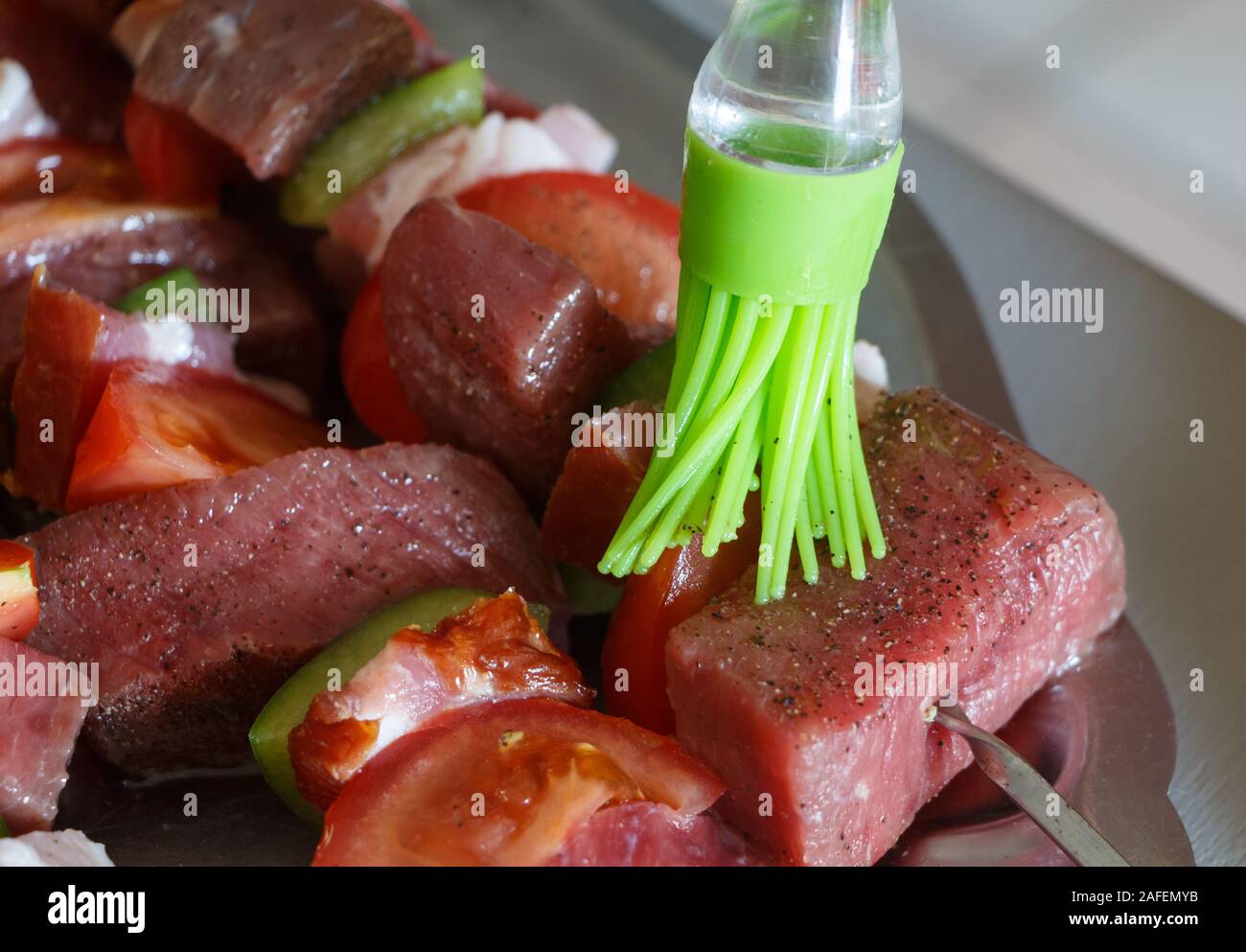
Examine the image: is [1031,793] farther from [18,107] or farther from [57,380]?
[18,107]

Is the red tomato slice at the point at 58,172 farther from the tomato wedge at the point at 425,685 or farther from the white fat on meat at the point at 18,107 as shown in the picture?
the tomato wedge at the point at 425,685

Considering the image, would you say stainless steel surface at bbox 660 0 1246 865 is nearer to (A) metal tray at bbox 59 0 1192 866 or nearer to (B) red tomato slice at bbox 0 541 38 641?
(A) metal tray at bbox 59 0 1192 866

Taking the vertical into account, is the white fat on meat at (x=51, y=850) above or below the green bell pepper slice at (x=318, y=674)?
below

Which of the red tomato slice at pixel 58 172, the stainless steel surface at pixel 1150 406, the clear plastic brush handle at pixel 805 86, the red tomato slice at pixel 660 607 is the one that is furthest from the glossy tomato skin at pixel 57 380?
the stainless steel surface at pixel 1150 406

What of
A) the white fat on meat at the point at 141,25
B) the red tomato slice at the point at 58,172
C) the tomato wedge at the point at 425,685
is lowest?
the tomato wedge at the point at 425,685

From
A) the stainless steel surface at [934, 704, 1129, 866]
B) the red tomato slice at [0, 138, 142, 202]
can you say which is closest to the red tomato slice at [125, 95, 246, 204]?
the red tomato slice at [0, 138, 142, 202]

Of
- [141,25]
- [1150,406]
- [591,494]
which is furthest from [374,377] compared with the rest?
[1150,406]
